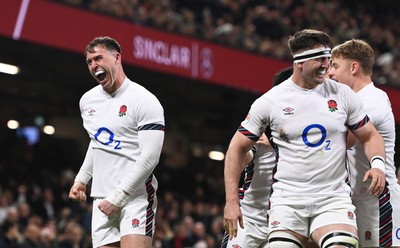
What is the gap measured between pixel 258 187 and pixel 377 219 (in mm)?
1041

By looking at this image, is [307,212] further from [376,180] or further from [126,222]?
[126,222]

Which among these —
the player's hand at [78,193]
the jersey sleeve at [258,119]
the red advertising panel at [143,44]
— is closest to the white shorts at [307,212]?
the jersey sleeve at [258,119]

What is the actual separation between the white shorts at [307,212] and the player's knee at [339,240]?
0.44 ft

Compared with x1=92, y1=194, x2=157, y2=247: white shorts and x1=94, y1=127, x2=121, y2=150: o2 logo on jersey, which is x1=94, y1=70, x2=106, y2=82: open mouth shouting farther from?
x1=92, y1=194, x2=157, y2=247: white shorts

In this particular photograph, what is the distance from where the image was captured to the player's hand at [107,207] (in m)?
6.11

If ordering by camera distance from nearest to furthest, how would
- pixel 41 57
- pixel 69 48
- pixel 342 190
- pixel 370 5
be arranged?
pixel 342 190 → pixel 69 48 → pixel 41 57 → pixel 370 5

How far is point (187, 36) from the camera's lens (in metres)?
17.4

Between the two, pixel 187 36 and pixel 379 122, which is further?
pixel 187 36

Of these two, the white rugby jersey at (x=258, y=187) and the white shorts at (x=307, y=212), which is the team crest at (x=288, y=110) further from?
the white rugby jersey at (x=258, y=187)

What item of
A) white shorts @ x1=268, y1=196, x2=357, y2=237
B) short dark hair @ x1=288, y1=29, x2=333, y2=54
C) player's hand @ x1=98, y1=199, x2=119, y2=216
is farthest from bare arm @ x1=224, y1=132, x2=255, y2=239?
player's hand @ x1=98, y1=199, x2=119, y2=216

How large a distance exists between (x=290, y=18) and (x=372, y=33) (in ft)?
9.98

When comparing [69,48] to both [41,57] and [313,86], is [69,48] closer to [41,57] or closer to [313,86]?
[41,57]

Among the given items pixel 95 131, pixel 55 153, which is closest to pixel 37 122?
pixel 55 153

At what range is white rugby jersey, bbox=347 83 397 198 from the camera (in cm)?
650
